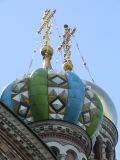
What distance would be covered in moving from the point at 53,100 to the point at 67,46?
425 centimetres

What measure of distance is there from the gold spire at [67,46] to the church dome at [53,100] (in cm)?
210

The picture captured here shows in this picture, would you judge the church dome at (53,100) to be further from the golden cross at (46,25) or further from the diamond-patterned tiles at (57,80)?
the golden cross at (46,25)

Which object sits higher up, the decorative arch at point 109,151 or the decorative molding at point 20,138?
the decorative arch at point 109,151

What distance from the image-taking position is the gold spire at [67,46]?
61.6 ft

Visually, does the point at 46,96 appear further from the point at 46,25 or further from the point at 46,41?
the point at 46,25

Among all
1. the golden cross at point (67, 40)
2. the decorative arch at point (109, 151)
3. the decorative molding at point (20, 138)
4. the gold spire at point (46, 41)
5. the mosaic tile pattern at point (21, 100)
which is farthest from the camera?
the golden cross at point (67, 40)

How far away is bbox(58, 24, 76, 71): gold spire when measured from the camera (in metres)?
18.8

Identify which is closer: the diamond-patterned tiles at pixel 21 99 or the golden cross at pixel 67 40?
the diamond-patterned tiles at pixel 21 99

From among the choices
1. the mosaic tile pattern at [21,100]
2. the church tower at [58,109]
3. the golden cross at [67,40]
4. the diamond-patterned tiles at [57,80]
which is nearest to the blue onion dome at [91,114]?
the church tower at [58,109]

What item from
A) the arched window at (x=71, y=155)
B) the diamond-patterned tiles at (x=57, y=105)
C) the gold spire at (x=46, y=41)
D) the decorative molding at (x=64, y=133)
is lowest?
the arched window at (x=71, y=155)

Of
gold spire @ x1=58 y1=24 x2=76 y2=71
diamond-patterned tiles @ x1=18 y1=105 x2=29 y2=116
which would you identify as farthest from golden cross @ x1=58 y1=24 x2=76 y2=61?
diamond-patterned tiles @ x1=18 y1=105 x2=29 y2=116

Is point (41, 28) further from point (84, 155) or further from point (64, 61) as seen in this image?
point (84, 155)

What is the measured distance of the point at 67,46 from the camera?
19.6 meters

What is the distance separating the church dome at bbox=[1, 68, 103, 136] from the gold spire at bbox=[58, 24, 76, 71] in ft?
6.90
